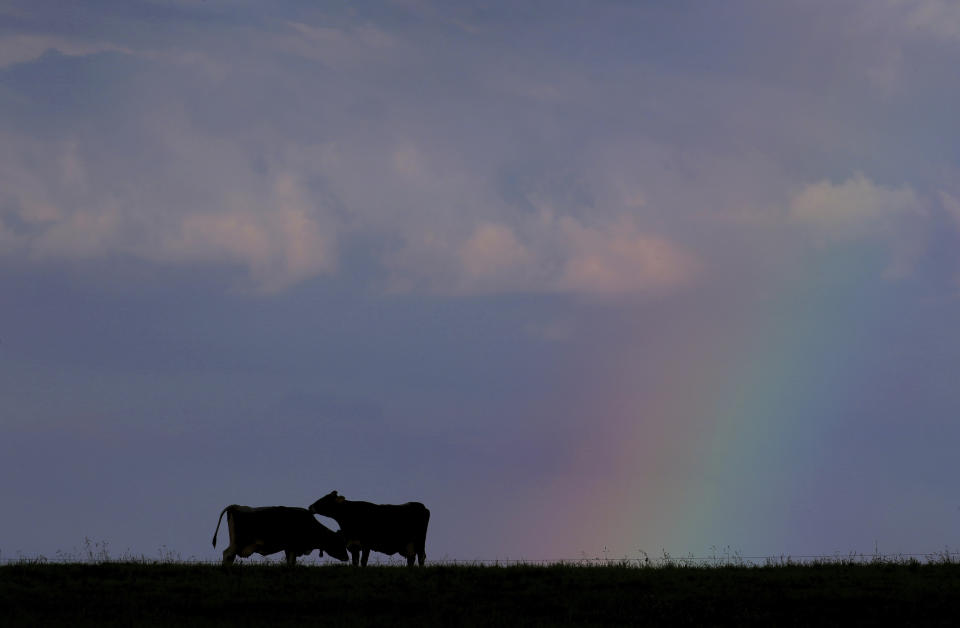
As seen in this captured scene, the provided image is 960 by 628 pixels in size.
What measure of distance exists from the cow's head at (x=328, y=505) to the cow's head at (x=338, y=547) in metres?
0.67

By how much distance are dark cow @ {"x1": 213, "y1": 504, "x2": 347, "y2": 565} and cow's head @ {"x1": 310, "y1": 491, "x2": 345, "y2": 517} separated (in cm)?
113

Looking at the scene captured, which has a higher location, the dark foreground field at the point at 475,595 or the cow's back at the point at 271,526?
the cow's back at the point at 271,526

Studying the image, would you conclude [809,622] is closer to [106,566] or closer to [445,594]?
[445,594]

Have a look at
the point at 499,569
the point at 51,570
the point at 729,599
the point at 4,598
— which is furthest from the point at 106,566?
the point at 729,599

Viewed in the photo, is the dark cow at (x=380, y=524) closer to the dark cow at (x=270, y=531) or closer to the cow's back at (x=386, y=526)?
the cow's back at (x=386, y=526)

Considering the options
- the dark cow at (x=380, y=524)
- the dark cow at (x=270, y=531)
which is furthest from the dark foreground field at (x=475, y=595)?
the dark cow at (x=380, y=524)

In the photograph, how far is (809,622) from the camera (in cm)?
2231

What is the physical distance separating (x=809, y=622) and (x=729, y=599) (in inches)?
99.7

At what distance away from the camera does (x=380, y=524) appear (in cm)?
A: 3566

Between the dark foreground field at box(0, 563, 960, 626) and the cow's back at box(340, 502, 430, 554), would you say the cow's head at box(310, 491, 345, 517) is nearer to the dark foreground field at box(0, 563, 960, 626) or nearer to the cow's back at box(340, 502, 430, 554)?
the cow's back at box(340, 502, 430, 554)

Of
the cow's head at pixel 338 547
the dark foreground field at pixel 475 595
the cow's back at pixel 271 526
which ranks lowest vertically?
the dark foreground field at pixel 475 595

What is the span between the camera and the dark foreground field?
73.6 ft

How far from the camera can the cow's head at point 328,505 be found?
36078 mm

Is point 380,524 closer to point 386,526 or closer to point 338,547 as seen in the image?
point 386,526
